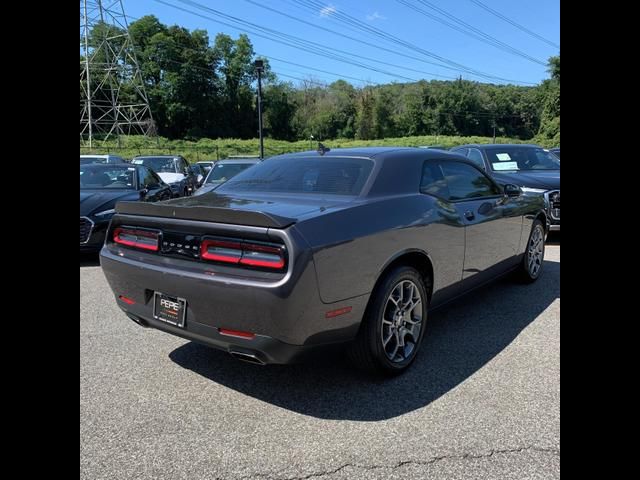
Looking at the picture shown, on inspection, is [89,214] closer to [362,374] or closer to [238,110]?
[362,374]

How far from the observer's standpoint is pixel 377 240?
2945 millimetres

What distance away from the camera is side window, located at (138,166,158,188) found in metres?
8.82

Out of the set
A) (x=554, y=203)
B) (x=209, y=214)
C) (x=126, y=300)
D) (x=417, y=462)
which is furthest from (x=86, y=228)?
(x=554, y=203)

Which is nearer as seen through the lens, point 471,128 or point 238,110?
point 238,110

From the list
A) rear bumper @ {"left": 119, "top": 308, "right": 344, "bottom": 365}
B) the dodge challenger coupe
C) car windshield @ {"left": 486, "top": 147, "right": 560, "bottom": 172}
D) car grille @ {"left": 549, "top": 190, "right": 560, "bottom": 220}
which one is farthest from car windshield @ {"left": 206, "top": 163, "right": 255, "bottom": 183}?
rear bumper @ {"left": 119, "top": 308, "right": 344, "bottom": 365}

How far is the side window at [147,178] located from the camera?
8.82 metres

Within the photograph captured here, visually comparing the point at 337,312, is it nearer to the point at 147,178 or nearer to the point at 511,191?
the point at 511,191

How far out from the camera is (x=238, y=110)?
80500 millimetres

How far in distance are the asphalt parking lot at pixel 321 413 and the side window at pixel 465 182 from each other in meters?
1.18

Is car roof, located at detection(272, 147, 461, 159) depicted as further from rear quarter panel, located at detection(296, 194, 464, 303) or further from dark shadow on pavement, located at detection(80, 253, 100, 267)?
dark shadow on pavement, located at detection(80, 253, 100, 267)

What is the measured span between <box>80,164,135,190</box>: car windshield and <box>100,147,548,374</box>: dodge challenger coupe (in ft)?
16.6

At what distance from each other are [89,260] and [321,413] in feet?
19.1
